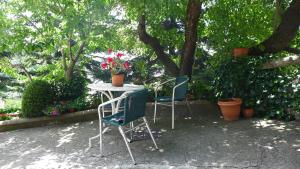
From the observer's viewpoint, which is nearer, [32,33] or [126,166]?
[126,166]

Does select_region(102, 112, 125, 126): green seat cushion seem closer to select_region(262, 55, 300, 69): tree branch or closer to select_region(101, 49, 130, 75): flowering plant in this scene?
select_region(101, 49, 130, 75): flowering plant

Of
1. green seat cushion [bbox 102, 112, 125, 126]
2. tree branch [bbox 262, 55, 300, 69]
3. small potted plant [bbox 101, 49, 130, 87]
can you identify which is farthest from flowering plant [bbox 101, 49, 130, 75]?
tree branch [bbox 262, 55, 300, 69]

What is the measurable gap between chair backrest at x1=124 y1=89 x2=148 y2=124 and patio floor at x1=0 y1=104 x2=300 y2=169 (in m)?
0.49

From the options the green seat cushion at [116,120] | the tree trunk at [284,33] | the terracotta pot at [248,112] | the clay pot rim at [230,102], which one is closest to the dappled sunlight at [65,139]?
the green seat cushion at [116,120]

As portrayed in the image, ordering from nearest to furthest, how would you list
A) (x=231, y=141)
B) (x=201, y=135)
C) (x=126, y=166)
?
(x=126, y=166) → (x=231, y=141) → (x=201, y=135)

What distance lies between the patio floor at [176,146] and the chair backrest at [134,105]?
49 centimetres

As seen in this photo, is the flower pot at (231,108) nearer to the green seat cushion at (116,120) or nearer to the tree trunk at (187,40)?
the tree trunk at (187,40)

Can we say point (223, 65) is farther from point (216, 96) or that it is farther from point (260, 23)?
point (260, 23)

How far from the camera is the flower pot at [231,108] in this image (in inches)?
202

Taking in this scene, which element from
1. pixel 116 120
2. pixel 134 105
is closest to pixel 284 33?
pixel 134 105

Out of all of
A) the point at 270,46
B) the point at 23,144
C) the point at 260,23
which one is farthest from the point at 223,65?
the point at 23,144

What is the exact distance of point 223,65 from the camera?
224 inches

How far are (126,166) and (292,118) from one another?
2.85 meters

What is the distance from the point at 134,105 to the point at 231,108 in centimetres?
211
